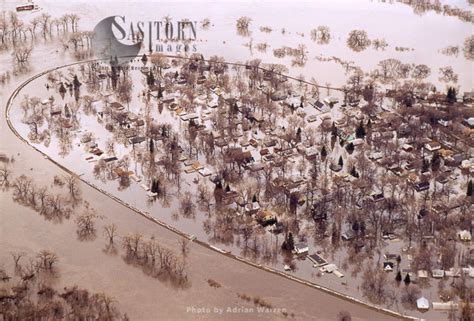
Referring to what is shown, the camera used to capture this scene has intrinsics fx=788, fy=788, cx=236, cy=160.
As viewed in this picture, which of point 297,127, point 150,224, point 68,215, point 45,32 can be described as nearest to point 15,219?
point 68,215

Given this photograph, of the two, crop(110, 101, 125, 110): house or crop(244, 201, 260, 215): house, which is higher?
crop(110, 101, 125, 110): house

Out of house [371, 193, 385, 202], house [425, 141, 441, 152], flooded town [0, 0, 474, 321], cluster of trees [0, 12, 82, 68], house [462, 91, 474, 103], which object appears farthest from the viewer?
cluster of trees [0, 12, 82, 68]

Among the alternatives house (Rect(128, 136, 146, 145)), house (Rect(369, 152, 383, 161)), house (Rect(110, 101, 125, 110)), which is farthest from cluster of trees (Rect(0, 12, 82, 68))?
house (Rect(369, 152, 383, 161))

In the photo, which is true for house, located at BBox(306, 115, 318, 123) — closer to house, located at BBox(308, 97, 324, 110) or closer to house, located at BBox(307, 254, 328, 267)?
house, located at BBox(308, 97, 324, 110)

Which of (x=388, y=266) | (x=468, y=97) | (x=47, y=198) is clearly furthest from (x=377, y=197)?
(x=47, y=198)

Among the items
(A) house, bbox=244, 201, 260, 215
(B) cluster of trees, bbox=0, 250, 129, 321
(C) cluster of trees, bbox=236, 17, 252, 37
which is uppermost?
(C) cluster of trees, bbox=236, 17, 252, 37

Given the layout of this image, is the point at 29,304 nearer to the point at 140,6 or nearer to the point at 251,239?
the point at 251,239
